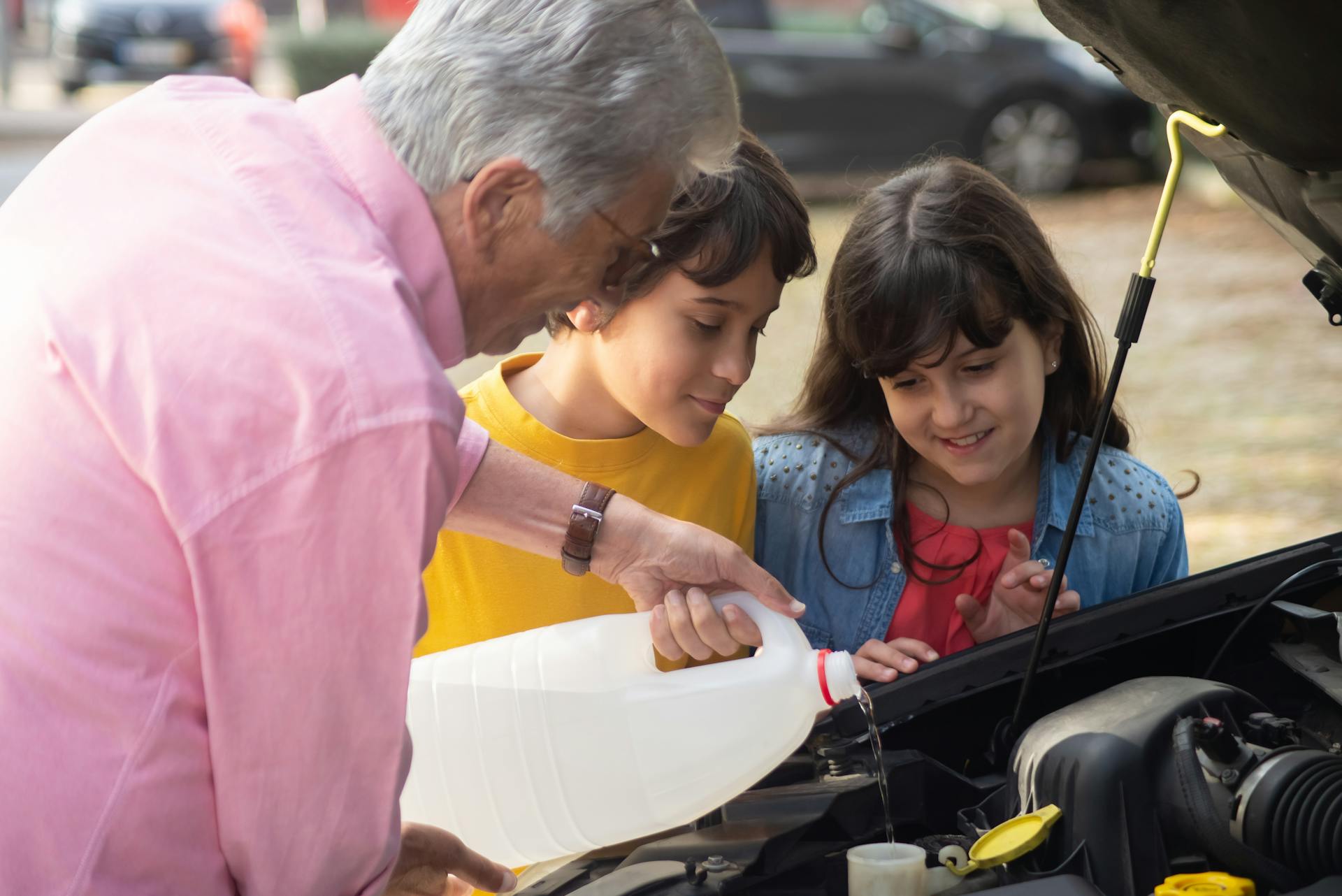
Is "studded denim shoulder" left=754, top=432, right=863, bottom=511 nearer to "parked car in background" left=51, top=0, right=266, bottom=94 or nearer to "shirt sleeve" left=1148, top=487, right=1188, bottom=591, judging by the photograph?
"shirt sleeve" left=1148, top=487, right=1188, bottom=591

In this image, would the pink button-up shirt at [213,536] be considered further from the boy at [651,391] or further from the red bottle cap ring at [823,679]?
the boy at [651,391]

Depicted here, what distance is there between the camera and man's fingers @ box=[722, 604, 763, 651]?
166 cm

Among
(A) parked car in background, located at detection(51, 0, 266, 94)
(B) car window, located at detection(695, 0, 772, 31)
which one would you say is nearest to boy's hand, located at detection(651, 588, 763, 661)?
(B) car window, located at detection(695, 0, 772, 31)

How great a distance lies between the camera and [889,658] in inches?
71.7

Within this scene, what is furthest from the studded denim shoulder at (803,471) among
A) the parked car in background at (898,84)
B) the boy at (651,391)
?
the parked car in background at (898,84)

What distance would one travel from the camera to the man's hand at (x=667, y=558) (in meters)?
1.66

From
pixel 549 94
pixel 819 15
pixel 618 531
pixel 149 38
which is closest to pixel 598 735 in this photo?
pixel 618 531

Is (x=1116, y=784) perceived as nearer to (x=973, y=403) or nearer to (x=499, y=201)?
(x=973, y=403)

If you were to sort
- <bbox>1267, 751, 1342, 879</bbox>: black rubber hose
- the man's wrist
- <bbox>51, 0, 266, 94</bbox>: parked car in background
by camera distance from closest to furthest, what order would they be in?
<bbox>1267, 751, 1342, 879</bbox>: black rubber hose
the man's wrist
<bbox>51, 0, 266, 94</bbox>: parked car in background

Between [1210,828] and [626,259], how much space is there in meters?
0.82

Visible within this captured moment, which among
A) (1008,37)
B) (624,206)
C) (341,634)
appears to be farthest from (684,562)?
(1008,37)

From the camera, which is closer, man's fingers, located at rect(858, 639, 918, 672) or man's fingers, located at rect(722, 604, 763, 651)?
man's fingers, located at rect(722, 604, 763, 651)

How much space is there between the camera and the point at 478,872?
1.50 meters

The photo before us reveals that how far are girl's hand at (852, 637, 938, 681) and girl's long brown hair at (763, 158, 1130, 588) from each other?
270 millimetres
